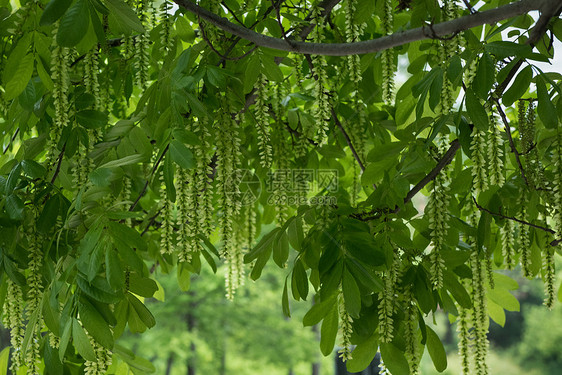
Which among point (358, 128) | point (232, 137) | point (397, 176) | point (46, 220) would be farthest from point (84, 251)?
point (358, 128)

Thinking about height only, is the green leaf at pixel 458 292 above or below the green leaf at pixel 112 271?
above

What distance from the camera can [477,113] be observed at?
1.32m

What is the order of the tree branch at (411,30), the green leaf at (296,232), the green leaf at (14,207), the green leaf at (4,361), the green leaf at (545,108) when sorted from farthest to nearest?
1. the green leaf at (4,361)
2. the green leaf at (296,232)
3. the green leaf at (14,207)
4. the green leaf at (545,108)
5. the tree branch at (411,30)

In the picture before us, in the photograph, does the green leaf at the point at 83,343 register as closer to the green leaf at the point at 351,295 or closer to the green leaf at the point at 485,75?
the green leaf at the point at 351,295

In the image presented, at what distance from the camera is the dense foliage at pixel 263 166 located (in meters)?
1.37

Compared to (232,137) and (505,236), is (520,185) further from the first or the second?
(232,137)

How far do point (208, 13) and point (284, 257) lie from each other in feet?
2.48

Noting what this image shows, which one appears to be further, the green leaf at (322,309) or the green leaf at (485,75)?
the green leaf at (322,309)

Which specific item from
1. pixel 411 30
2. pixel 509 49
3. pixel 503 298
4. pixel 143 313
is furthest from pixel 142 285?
pixel 503 298

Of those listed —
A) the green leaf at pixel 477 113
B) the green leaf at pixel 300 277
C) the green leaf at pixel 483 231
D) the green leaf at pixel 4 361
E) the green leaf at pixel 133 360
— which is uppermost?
the green leaf at pixel 477 113

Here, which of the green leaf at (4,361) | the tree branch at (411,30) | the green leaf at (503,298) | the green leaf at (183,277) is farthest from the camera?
the green leaf at (183,277)

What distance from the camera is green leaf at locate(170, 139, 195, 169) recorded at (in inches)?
49.8

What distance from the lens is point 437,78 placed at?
4.63 feet

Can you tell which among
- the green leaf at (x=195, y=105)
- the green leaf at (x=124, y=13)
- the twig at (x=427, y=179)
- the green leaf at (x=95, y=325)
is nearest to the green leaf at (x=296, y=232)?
the twig at (x=427, y=179)
